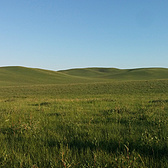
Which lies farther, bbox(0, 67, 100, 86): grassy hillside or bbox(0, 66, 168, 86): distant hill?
bbox(0, 66, 168, 86): distant hill

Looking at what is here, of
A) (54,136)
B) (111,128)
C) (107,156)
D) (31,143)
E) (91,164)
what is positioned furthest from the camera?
(111,128)

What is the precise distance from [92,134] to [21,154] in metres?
1.82

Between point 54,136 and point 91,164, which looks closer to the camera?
point 91,164

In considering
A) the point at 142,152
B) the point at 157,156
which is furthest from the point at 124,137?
the point at 157,156

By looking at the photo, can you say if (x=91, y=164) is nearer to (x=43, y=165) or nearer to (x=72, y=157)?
(x=72, y=157)

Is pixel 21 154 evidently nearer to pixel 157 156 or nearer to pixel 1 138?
pixel 1 138

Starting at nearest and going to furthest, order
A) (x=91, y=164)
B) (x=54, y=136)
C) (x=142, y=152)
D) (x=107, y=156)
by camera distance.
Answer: (x=91, y=164), (x=107, y=156), (x=142, y=152), (x=54, y=136)

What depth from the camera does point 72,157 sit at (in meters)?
3.10

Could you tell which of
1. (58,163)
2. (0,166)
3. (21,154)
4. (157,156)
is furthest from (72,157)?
(157,156)

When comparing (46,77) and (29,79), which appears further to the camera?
(46,77)

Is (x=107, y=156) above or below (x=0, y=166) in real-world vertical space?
above

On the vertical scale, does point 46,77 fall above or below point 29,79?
above

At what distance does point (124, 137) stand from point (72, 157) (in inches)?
59.0

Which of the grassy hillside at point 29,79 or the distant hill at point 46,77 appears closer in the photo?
the grassy hillside at point 29,79
